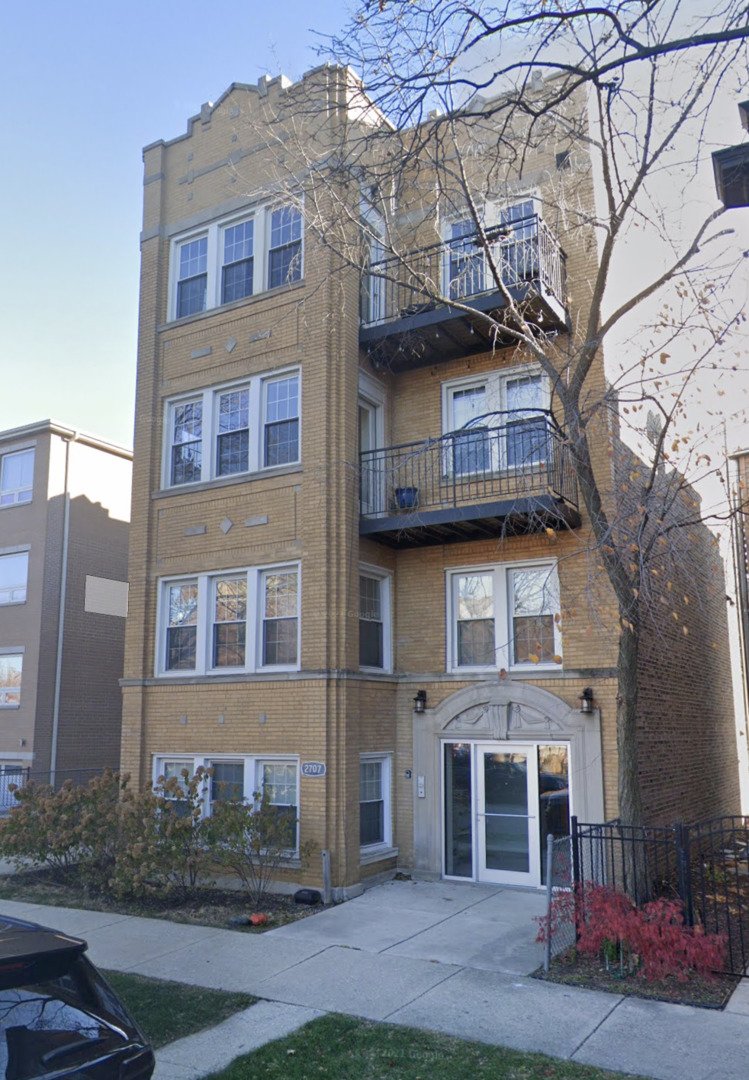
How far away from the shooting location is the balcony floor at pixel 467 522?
12719mm

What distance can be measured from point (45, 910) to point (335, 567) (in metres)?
6.12

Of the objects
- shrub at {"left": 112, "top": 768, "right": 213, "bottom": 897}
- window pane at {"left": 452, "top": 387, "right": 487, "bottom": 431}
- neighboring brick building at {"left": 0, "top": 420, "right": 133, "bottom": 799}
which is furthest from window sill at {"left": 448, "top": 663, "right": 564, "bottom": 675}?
neighboring brick building at {"left": 0, "top": 420, "right": 133, "bottom": 799}

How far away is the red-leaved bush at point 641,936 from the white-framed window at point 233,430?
25.7 ft

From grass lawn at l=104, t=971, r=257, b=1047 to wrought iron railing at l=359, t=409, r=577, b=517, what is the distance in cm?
754

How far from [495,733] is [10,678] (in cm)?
1437

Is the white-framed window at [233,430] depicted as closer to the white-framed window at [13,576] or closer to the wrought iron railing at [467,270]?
the wrought iron railing at [467,270]

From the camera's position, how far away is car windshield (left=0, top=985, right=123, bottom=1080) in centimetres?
390

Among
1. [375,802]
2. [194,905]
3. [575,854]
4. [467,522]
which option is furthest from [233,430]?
[575,854]

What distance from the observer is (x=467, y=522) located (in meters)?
13.4

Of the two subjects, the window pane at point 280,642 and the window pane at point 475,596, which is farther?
the window pane at point 475,596

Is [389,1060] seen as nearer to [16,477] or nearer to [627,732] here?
[627,732]

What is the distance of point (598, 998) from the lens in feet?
26.5

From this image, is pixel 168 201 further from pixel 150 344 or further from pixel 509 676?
pixel 509 676

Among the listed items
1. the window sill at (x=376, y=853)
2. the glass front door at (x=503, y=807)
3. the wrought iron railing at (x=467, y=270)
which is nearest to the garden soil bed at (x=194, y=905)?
the window sill at (x=376, y=853)
